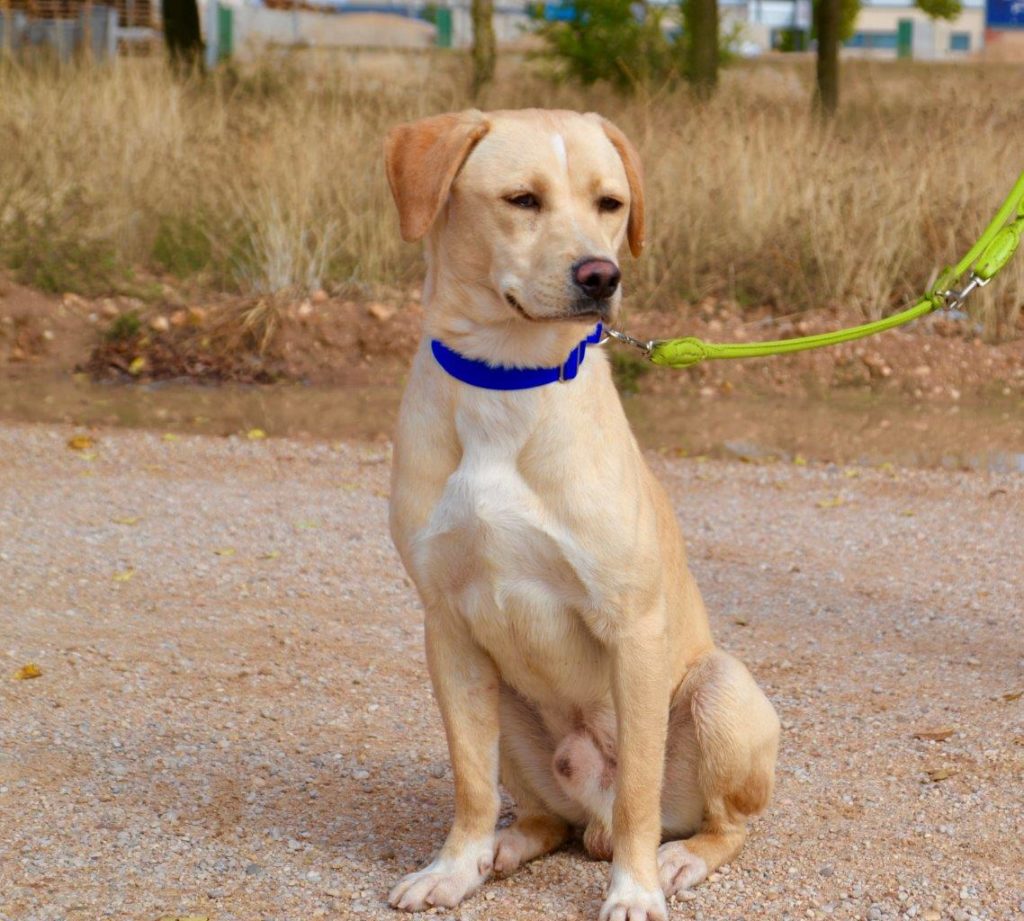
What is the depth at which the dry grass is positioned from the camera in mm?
10617

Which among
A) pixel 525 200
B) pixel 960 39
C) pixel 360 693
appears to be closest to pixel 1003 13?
pixel 960 39

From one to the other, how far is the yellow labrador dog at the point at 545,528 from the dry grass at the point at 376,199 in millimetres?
7465

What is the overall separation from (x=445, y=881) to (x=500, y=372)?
1075 mm

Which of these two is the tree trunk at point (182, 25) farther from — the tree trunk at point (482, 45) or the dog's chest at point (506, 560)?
the dog's chest at point (506, 560)

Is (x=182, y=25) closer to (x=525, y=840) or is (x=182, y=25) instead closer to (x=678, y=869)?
(x=525, y=840)

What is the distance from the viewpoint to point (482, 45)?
56.9 feet

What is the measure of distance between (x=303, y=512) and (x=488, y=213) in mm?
Answer: 3947

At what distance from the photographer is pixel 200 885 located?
3.17 m

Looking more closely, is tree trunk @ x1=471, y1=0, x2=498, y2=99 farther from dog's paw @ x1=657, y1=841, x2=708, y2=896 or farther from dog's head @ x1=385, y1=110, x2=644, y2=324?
dog's paw @ x1=657, y1=841, x2=708, y2=896

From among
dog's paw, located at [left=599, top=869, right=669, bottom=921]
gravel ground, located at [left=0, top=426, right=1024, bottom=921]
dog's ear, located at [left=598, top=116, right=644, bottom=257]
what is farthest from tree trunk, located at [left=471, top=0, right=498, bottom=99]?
dog's paw, located at [left=599, top=869, right=669, bottom=921]

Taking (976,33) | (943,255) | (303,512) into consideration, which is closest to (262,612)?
(303,512)

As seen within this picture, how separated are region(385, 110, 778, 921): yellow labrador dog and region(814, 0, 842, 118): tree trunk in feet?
45.3

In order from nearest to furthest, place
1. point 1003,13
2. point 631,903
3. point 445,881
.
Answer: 1. point 631,903
2. point 445,881
3. point 1003,13

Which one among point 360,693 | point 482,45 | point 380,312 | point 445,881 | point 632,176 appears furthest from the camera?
point 482,45
